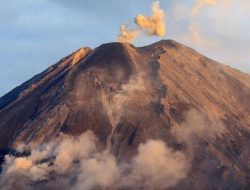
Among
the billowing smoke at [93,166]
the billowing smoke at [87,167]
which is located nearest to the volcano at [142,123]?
the billowing smoke at [93,166]

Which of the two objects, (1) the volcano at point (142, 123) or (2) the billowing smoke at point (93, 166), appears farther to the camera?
(1) the volcano at point (142, 123)

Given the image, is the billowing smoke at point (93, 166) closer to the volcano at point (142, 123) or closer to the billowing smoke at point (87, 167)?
the billowing smoke at point (87, 167)

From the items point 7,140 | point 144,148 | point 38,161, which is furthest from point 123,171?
point 7,140

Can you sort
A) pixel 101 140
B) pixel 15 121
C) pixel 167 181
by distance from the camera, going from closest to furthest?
pixel 167 181 < pixel 101 140 < pixel 15 121

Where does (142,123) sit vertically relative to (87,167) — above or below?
above

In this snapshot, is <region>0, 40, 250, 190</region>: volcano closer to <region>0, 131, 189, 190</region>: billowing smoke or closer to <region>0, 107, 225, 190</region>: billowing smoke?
<region>0, 107, 225, 190</region>: billowing smoke

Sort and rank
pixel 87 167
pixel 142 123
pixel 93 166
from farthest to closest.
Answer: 1. pixel 142 123
2. pixel 87 167
3. pixel 93 166

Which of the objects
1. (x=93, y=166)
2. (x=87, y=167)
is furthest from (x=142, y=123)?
(x=87, y=167)

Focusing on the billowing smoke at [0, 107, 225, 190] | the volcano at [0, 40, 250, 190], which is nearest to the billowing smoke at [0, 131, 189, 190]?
the billowing smoke at [0, 107, 225, 190]

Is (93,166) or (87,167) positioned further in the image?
(87,167)

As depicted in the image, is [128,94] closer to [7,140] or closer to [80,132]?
[80,132]

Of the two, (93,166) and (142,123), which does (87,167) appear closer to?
(93,166)
